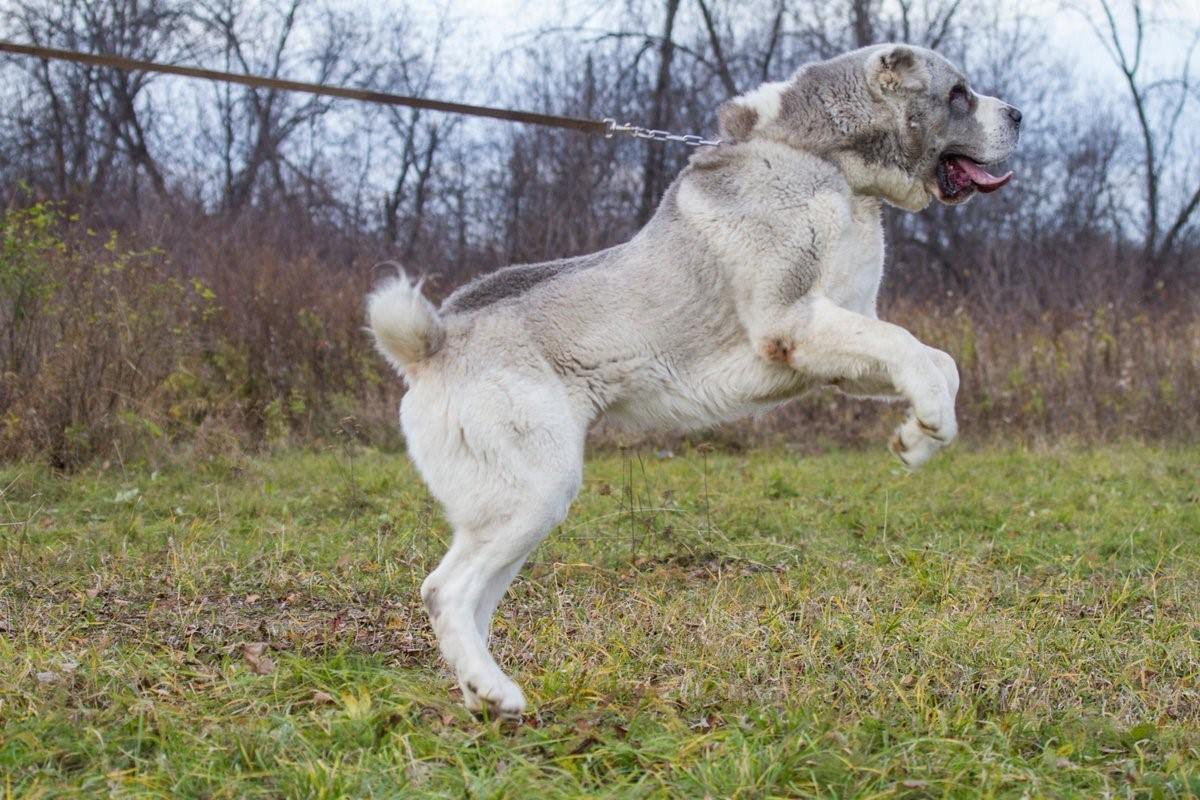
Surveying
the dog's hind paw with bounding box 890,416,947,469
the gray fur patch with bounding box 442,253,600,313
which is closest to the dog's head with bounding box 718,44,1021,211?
the gray fur patch with bounding box 442,253,600,313

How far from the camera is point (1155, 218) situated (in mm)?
22922

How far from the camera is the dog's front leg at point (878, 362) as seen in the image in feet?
12.6

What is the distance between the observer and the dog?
12.6 feet

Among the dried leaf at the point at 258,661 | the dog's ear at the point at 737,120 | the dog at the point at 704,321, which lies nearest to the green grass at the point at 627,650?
the dried leaf at the point at 258,661

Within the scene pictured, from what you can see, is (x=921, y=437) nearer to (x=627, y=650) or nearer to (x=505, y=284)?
(x=627, y=650)

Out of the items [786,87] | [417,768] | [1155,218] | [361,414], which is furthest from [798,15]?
[417,768]

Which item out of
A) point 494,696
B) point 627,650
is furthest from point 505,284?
point 494,696

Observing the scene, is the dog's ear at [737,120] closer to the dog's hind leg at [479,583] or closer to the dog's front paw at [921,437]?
the dog's front paw at [921,437]

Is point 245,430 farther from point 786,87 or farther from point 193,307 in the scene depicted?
point 786,87

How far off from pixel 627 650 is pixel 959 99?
2.35 m

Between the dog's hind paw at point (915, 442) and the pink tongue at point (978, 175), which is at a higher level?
the pink tongue at point (978, 175)

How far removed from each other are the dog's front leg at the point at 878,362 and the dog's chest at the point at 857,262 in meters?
0.10

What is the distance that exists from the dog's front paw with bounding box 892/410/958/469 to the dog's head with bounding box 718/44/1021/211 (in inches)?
37.3

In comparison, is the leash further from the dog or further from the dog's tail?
the dog's tail
